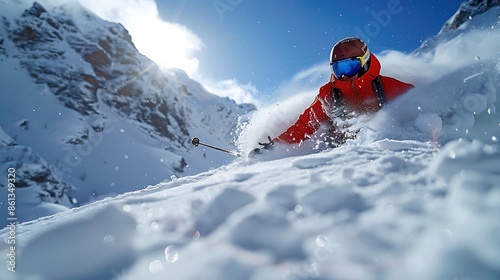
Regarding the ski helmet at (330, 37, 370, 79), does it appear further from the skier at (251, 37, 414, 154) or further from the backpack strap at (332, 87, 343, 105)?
the backpack strap at (332, 87, 343, 105)

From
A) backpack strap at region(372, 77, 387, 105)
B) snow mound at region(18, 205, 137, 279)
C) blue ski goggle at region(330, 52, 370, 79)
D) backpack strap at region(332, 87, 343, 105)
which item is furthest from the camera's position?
backpack strap at region(332, 87, 343, 105)

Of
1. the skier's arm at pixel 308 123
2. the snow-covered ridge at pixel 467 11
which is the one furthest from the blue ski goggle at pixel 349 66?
the snow-covered ridge at pixel 467 11

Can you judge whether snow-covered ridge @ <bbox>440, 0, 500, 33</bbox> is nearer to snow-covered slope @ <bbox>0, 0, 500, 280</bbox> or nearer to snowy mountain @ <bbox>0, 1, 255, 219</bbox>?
snowy mountain @ <bbox>0, 1, 255, 219</bbox>

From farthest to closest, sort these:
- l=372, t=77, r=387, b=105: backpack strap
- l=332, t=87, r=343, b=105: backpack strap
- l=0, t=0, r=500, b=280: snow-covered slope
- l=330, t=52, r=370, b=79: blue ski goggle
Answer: l=332, t=87, r=343, b=105: backpack strap, l=330, t=52, r=370, b=79: blue ski goggle, l=372, t=77, r=387, b=105: backpack strap, l=0, t=0, r=500, b=280: snow-covered slope

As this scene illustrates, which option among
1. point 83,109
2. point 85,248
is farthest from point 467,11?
point 83,109

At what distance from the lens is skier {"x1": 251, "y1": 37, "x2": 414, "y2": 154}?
16.5ft

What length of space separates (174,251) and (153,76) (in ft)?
244

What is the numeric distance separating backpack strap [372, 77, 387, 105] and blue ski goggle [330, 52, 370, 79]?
0.33 m

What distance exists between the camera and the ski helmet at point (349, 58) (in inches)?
204

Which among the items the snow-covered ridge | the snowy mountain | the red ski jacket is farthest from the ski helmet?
the snow-covered ridge

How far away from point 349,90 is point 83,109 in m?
51.6

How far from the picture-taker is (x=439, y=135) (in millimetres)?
2717

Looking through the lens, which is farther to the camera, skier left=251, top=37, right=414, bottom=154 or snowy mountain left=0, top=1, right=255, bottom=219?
snowy mountain left=0, top=1, right=255, bottom=219

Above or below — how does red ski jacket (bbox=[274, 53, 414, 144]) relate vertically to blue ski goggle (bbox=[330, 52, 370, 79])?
below
